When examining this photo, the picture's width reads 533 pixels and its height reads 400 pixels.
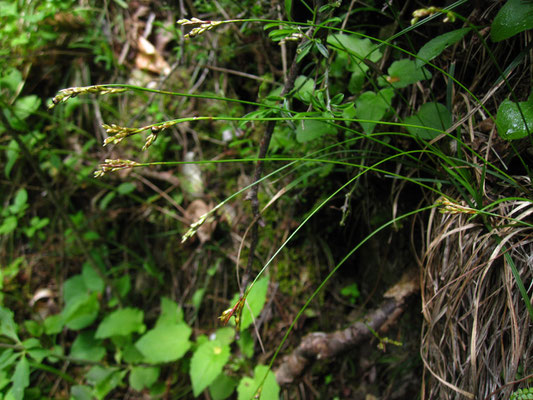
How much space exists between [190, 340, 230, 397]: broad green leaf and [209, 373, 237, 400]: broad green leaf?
4.1 inches

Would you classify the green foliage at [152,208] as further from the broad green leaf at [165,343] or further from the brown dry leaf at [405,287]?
the brown dry leaf at [405,287]

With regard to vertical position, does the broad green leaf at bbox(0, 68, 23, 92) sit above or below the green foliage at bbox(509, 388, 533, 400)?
above

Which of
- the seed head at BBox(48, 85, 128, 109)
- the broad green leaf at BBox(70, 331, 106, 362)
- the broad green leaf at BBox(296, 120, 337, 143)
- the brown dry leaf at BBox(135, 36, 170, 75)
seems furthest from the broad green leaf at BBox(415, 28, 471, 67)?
the broad green leaf at BBox(70, 331, 106, 362)

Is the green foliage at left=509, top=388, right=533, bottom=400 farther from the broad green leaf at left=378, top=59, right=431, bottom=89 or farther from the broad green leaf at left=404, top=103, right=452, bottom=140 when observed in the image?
the broad green leaf at left=378, top=59, right=431, bottom=89

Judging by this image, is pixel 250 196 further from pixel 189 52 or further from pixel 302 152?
pixel 189 52

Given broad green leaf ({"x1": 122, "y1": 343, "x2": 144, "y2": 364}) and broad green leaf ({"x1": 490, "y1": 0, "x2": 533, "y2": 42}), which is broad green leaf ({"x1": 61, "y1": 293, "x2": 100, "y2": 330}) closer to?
broad green leaf ({"x1": 122, "y1": 343, "x2": 144, "y2": 364})

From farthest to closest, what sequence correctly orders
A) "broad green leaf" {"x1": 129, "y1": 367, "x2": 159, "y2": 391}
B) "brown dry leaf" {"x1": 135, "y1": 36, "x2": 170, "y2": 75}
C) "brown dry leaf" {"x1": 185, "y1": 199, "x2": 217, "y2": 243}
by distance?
"brown dry leaf" {"x1": 135, "y1": 36, "x2": 170, "y2": 75} → "brown dry leaf" {"x1": 185, "y1": 199, "x2": 217, "y2": 243} → "broad green leaf" {"x1": 129, "y1": 367, "x2": 159, "y2": 391}

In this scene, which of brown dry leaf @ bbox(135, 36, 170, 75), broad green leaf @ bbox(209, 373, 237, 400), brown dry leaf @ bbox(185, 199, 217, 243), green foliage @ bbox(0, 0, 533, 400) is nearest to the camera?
green foliage @ bbox(0, 0, 533, 400)

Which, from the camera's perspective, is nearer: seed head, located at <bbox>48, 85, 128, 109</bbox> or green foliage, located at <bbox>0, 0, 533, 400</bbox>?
seed head, located at <bbox>48, 85, 128, 109</bbox>

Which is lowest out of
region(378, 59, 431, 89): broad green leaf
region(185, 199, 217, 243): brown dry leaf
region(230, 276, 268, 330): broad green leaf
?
region(230, 276, 268, 330): broad green leaf

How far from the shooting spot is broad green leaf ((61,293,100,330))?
67.2 inches

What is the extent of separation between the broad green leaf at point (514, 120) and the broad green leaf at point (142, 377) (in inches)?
66.5

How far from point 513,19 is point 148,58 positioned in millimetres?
1837

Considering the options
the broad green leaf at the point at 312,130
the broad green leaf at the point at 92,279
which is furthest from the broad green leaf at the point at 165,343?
the broad green leaf at the point at 312,130
